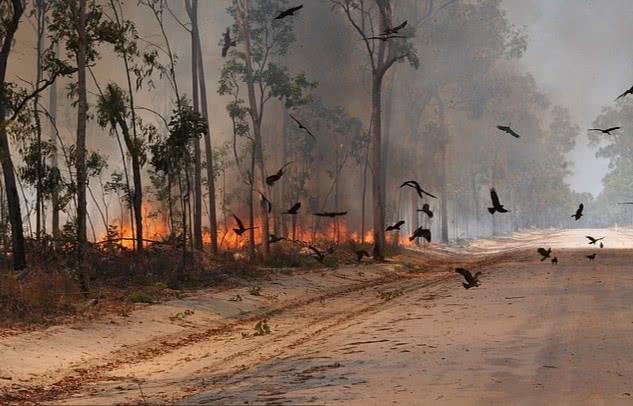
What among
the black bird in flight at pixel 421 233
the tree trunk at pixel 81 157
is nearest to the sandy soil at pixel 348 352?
the black bird in flight at pixel 421 233

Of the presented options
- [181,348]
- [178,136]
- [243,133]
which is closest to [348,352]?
[181,348]

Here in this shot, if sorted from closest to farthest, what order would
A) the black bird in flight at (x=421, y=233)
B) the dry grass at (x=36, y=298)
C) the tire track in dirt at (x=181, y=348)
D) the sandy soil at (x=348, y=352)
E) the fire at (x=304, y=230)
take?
the sandy soil at (x=348, y=352)
the tire track in dirt at (x=181, y=348)
the black bird in flight at (x=421, y=233)
the dry grass at (x=36, y=298)
the fire at (x=304, y=230)

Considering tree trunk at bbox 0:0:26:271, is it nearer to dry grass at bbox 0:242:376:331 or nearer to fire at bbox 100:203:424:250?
dry grass at bbox 0:242:376:331

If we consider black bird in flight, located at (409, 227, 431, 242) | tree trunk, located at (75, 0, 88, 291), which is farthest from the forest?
black bird in flight, located at (409, 227, 431, 242)

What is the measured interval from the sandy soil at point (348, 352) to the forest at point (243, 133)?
6.60 ft

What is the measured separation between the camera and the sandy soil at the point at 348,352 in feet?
40.6

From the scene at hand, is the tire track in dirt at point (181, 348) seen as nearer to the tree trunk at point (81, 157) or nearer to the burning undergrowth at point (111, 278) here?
the burning undergrowth at point (111, 278)

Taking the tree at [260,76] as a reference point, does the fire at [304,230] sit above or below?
below

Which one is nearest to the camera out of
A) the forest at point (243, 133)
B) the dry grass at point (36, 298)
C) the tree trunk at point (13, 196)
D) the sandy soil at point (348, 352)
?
the sandy soil at point (348, 352)

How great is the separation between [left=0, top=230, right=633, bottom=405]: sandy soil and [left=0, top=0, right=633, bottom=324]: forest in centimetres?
201

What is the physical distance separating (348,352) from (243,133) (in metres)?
35.5

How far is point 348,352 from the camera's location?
15.8 meters

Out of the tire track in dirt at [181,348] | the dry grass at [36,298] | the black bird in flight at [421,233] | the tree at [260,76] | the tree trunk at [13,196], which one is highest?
the tree at [260,76]

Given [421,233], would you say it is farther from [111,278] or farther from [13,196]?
[13,196]
